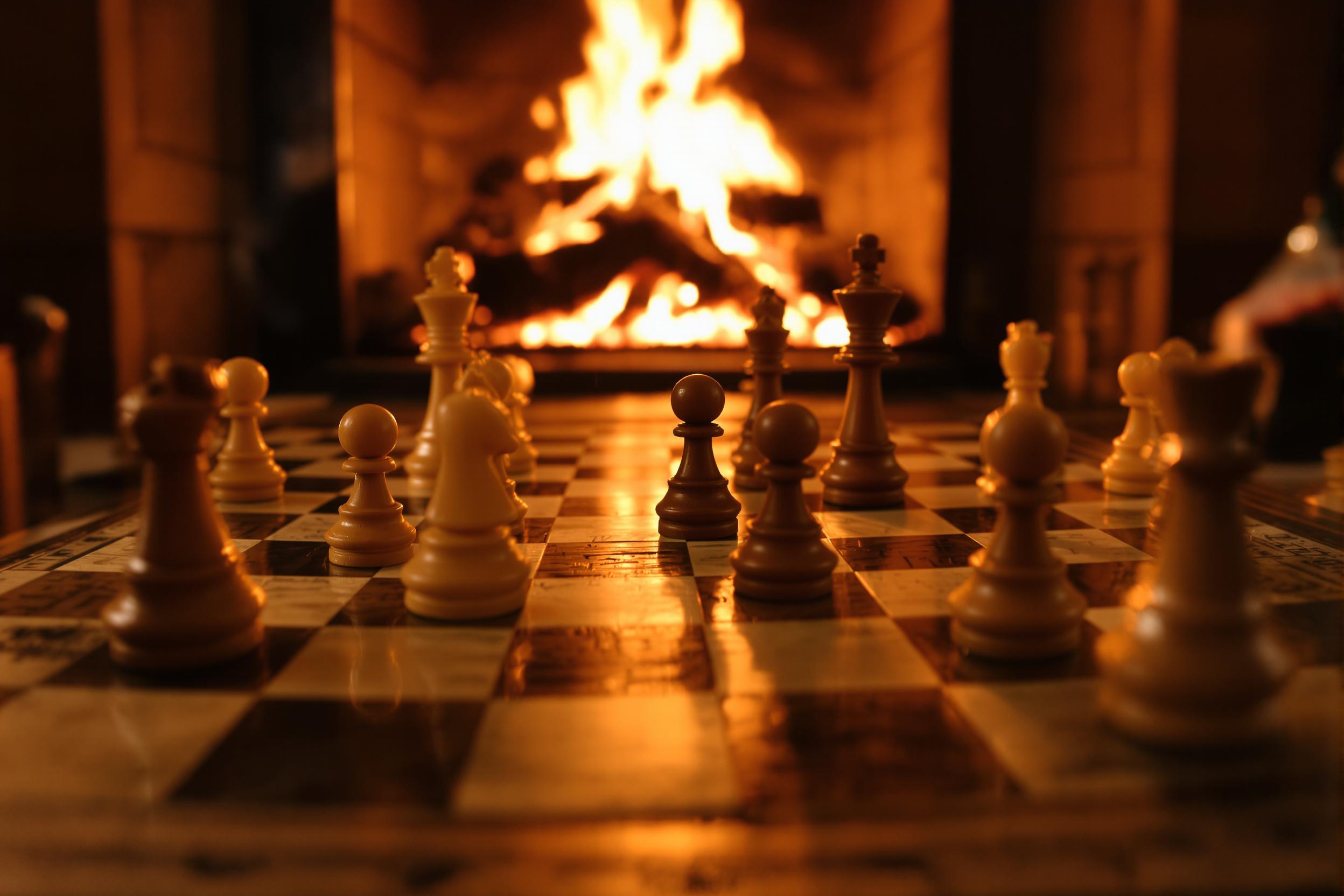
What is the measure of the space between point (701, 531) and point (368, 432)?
1.42 ft

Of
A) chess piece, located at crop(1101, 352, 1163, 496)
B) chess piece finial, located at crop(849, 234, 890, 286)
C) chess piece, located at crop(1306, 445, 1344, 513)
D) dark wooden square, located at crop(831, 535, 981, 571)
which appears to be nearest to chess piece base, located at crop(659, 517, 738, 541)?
dark wooden square, located at crop(831, 535, 981, 571)

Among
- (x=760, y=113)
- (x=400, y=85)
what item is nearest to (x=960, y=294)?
(x=760, y=113)

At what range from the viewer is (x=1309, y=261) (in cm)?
366

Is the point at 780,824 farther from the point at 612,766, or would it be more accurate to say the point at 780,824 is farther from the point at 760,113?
the point at 760,113

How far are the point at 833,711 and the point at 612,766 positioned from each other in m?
0.18

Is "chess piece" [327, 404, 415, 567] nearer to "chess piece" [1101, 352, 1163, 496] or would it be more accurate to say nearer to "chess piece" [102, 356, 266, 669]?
"chess piece" [102, 356, 266, 669]

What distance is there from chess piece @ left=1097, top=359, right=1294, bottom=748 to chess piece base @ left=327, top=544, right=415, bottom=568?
0.78m

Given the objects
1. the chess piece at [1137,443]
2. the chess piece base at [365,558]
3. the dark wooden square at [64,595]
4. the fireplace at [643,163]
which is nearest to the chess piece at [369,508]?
the chess piece base at [365,558]

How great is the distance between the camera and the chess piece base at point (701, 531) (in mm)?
1272

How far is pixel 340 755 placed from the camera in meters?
0.67

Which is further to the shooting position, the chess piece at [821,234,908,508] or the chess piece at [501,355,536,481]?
the chess piece at [501,355,536,481]

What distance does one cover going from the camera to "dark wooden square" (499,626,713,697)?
786mm

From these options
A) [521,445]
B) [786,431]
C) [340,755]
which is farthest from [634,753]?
[521,445]

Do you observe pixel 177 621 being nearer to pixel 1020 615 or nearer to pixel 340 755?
pixel 340 755
